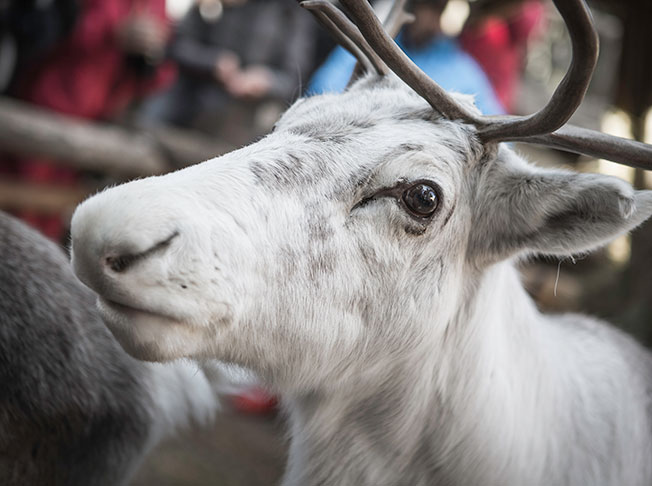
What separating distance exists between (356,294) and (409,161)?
0.45 meters

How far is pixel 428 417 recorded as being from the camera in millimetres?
2264

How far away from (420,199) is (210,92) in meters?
5.47

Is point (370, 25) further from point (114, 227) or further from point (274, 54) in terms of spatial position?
point (274, 54)

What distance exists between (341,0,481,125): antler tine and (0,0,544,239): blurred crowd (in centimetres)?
210

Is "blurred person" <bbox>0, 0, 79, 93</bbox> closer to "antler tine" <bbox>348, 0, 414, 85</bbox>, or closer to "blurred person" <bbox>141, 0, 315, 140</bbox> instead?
"blurred person" <bbox>141, 0, 315, 140</bbox>

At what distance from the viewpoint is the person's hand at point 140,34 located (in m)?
5.39

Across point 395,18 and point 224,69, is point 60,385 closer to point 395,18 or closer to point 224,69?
point 395,18

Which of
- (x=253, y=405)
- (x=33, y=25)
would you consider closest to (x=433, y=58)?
(x=33, y=25)

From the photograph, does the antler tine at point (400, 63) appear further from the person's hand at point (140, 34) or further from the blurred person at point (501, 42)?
the blurred person at point (501, 42)

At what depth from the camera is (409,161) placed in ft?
6.47

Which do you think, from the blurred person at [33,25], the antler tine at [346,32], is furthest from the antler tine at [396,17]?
the blurred person at [33,25]

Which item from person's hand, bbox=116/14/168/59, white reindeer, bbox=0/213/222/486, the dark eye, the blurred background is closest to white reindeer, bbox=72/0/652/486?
the dark eye

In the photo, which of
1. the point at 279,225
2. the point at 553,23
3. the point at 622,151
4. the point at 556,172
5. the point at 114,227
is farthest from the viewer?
the point at 553,23

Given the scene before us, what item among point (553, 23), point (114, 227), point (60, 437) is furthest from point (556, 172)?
point (553, 23)
